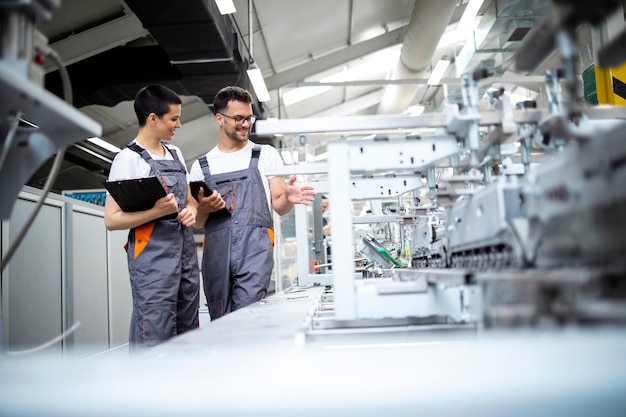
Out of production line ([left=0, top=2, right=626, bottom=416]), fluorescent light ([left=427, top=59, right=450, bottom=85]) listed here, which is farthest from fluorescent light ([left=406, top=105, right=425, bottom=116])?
production line ([left=0, top=2, right=626, bottom=416])

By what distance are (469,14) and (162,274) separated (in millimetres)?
4082

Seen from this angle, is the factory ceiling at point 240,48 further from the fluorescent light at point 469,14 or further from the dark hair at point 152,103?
A: the dark hair at point 152,103

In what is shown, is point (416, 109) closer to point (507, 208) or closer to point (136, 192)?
point (136, 192)

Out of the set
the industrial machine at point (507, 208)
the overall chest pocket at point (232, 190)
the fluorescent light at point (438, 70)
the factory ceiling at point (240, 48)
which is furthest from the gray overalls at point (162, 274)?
the fluorescent light at point (438, 70)

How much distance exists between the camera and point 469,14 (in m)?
5.03

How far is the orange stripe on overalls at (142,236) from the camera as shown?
2199 mm

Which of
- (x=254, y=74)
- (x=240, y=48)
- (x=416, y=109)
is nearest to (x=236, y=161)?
(x=254, y=74)

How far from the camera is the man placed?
2.48 metres

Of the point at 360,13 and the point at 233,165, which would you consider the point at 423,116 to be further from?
the point at 360,13

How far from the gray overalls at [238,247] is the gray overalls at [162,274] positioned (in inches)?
5.6

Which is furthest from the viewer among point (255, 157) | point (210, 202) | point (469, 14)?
point (469, 14)

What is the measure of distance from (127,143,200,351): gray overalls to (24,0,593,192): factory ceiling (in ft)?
6.81

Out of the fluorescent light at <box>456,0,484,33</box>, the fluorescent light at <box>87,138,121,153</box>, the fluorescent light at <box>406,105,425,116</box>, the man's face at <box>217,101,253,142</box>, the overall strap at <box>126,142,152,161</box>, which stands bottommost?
the overall strap at <box>126,142,152,161</box>

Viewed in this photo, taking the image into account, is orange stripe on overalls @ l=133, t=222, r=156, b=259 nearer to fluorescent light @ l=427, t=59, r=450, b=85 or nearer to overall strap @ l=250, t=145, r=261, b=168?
overall strap @ l=250, t=145, r=261, b=168
